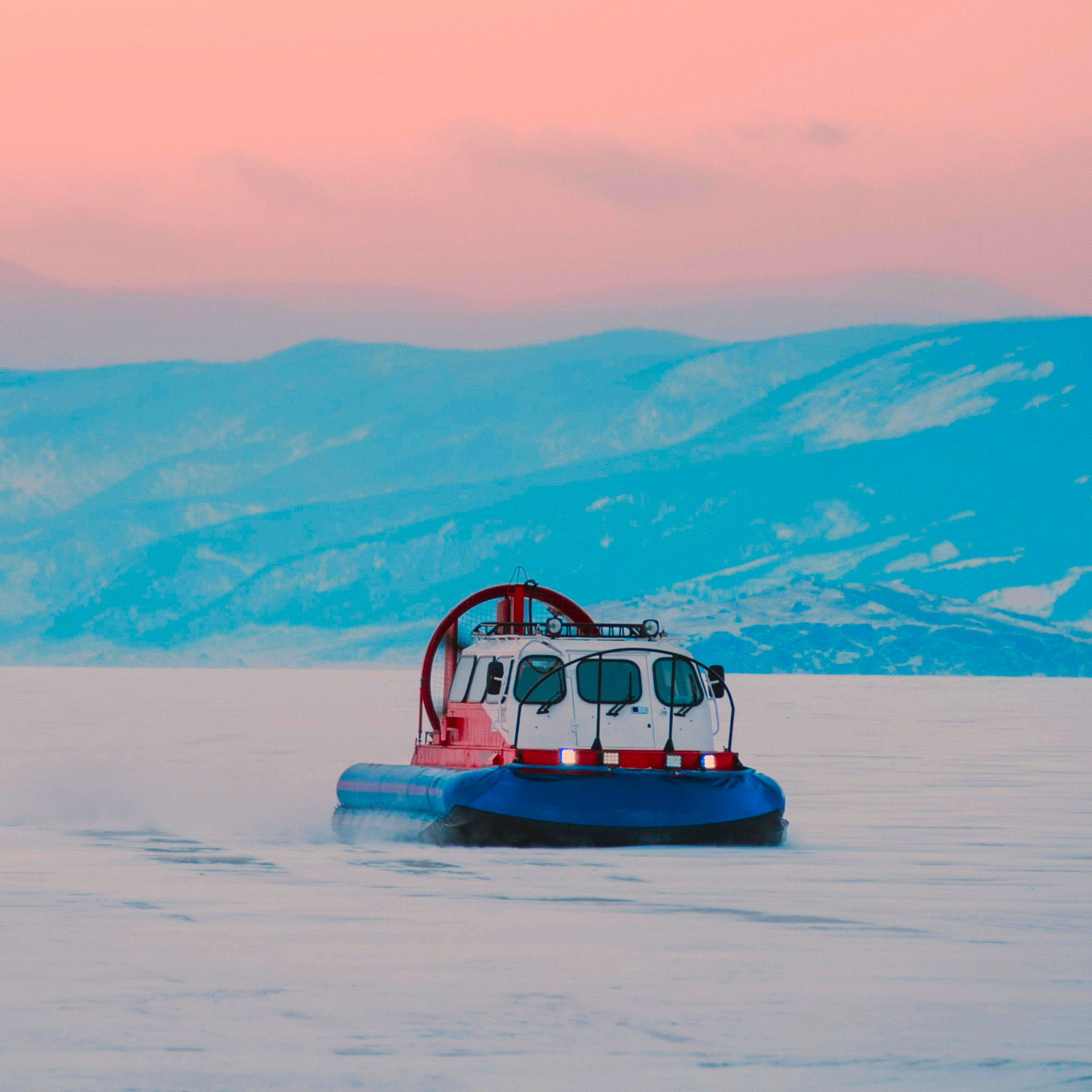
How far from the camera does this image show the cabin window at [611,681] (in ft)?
94.6

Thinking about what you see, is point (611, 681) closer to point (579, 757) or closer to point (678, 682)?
point (678, 682)

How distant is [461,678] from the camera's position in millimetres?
31047

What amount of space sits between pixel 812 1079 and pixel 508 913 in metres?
8.55

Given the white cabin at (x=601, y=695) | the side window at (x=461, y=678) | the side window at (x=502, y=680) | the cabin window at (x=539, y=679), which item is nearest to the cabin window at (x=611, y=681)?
→ the white cabin at (x=601, y=695)

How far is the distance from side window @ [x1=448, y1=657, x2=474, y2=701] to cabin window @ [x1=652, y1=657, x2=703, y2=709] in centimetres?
302

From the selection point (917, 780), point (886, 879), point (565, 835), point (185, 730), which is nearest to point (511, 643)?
point (565, 835)

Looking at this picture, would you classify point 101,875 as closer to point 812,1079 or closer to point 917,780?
point 812,1079

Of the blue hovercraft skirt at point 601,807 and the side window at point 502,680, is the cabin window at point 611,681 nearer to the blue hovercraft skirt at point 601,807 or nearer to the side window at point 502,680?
the side window at point 502,680

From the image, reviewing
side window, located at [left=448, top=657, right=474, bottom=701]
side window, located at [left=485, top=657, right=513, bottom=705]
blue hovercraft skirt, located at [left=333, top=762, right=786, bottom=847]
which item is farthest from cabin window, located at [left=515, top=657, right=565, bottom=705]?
side window, located at [left=448, top=657, right=474, bottom=701]

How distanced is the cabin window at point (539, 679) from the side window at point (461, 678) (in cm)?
180

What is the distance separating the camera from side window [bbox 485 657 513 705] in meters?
29.0

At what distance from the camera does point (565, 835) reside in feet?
90.9

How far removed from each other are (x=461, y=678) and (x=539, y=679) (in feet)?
8.40

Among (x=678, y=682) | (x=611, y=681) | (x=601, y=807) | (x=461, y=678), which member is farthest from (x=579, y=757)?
(x=461, y=678)
